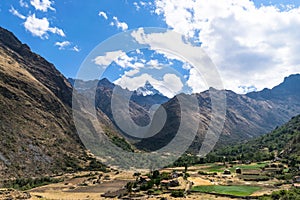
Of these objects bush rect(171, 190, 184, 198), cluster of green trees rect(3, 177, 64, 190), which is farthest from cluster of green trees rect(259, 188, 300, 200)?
cluster of green trees rect(3, 177, 64, 190)

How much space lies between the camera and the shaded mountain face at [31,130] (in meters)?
119

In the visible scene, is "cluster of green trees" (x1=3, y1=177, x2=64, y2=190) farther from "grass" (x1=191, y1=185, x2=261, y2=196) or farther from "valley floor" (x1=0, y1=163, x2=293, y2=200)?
"grass" (x1=191, y1=185, x2=261, y2=196)

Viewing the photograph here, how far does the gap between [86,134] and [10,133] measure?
170 ft

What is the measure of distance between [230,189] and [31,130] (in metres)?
92.1

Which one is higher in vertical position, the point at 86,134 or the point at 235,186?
the point at 86,134

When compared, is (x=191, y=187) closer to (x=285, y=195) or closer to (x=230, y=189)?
(x=230, y=189)

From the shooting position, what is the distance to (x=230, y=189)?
76062 millimetres

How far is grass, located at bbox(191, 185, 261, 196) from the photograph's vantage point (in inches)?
2793

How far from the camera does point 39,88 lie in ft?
576

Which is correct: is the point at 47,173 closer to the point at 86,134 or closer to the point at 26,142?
the point at 26,142

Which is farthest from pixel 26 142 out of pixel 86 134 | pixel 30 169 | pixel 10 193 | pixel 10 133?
pixel 10 193

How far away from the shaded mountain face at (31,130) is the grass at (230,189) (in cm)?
6505

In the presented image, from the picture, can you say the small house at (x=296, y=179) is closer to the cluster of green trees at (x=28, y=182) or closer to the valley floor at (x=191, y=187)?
the valley floor at (x=191, y=187)

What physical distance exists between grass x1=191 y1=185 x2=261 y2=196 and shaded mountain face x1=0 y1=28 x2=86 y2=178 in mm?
65051
